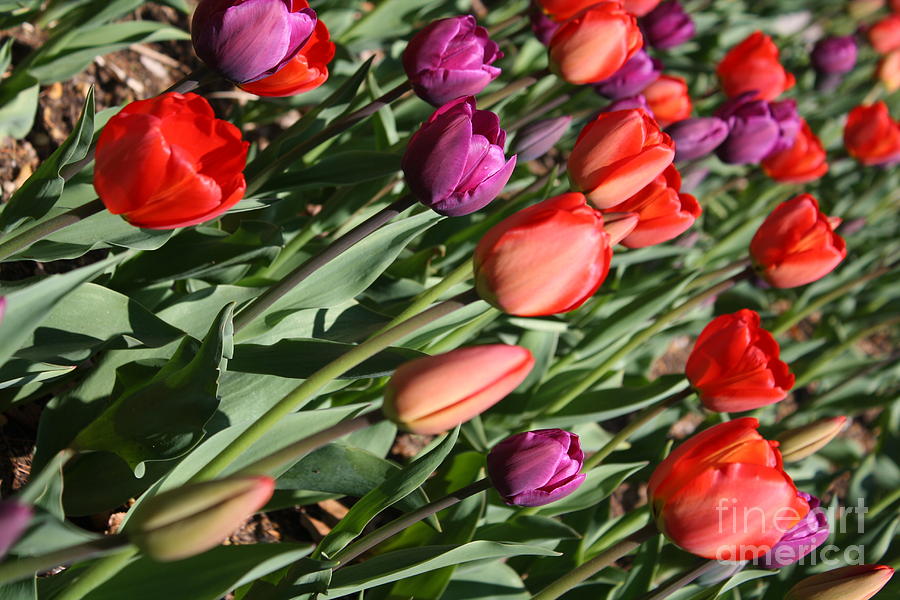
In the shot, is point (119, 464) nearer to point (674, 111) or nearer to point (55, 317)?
point (55, 317)

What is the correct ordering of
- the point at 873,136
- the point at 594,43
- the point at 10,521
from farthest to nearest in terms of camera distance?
the point at 873,136 < the point at 594,43 < the point at 10,521

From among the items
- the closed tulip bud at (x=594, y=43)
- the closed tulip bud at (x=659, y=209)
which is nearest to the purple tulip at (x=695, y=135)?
the closed tulip bud at (x=594, y=43)

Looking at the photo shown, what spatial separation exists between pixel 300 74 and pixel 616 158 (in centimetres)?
44

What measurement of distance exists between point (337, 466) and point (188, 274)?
0.37 metres

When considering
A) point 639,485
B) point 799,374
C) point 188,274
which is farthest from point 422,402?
point 799,374

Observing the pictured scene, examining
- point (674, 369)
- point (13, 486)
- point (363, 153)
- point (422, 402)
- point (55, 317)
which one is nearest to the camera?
point (422, 402)

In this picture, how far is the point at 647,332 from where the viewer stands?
153 centimetres

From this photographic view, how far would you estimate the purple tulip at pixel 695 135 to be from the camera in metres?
1.62

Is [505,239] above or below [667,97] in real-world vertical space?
above

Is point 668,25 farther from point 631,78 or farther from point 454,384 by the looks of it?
point 454,384

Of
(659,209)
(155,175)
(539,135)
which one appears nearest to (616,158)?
(659,209)

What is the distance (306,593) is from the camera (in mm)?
993

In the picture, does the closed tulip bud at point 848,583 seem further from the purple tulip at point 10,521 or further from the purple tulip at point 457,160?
the purple tulip at point 10,521


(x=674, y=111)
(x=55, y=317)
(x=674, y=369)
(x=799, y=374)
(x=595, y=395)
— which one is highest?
(x=55, y=317)
